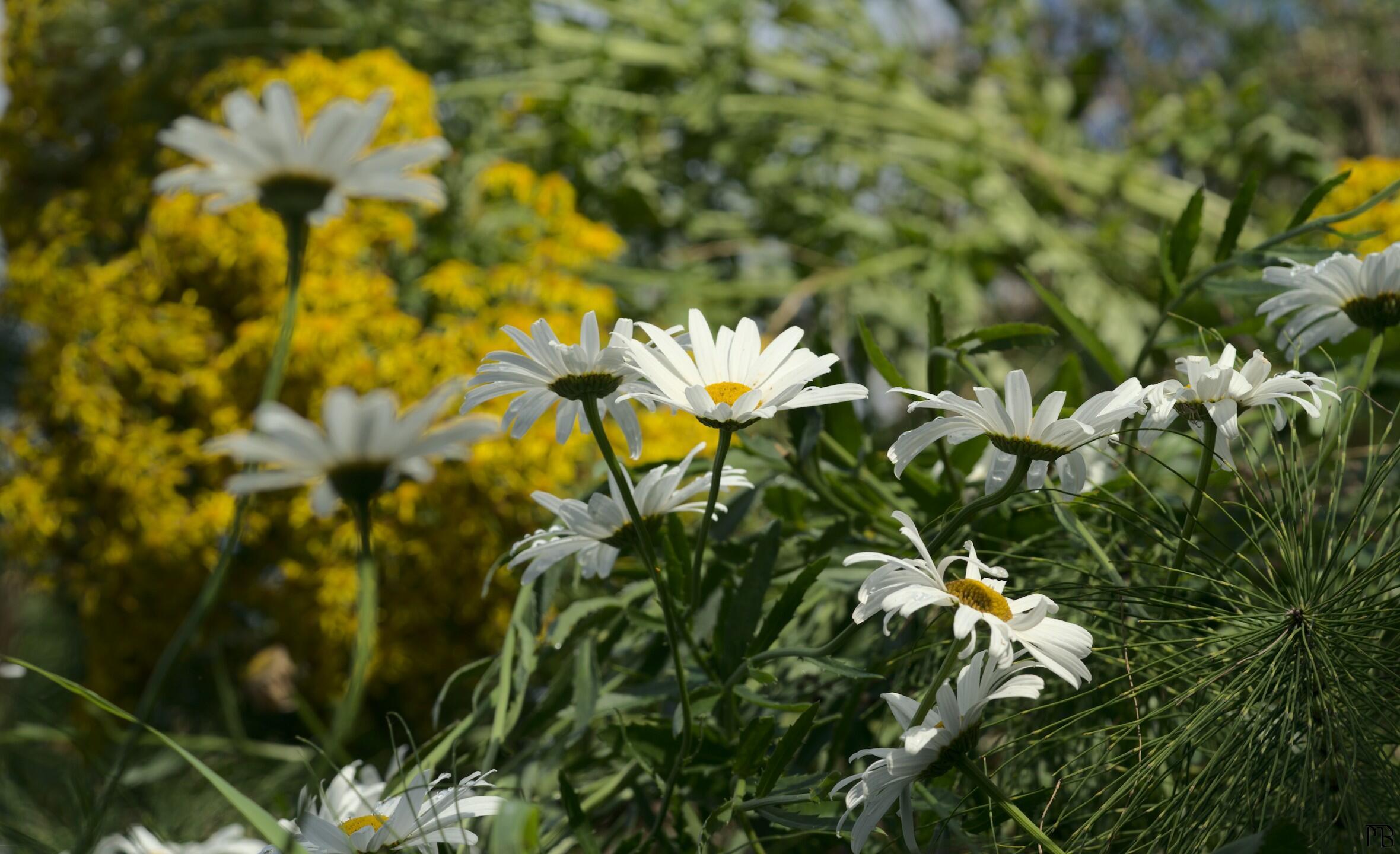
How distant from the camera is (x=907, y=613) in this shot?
198 millimetres

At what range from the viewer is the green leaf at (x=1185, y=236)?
361 mm

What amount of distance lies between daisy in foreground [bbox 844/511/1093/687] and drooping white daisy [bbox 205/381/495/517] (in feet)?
0.33

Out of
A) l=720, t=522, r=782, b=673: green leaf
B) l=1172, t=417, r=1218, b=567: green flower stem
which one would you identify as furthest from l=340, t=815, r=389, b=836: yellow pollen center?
l=1172, t=417, r=1218, b=567: green flower stem

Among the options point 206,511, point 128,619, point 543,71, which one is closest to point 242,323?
point 206,511

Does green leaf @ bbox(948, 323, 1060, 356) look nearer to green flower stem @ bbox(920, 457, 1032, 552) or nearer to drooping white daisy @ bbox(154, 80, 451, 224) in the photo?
green flower stem @ bbox(920, 457, 1032, 552)

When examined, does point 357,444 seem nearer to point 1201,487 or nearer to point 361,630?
point 361,630

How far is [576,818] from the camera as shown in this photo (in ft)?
0.87

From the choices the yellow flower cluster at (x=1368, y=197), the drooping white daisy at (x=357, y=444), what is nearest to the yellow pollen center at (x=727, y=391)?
the drooping white daisy at (x=357, y=444)

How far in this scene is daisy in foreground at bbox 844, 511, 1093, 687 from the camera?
209mm

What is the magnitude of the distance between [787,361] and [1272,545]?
0.21 m

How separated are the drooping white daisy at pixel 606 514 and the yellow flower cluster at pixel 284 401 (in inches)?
19.1

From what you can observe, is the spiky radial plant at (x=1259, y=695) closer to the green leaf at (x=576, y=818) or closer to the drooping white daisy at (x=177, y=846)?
the green leaf at (x=576, y=818)

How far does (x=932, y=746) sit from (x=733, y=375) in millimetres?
108

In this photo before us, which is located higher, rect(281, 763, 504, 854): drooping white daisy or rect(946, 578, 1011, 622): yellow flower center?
rect(946, 578, 1011, 622): yellow flower center
